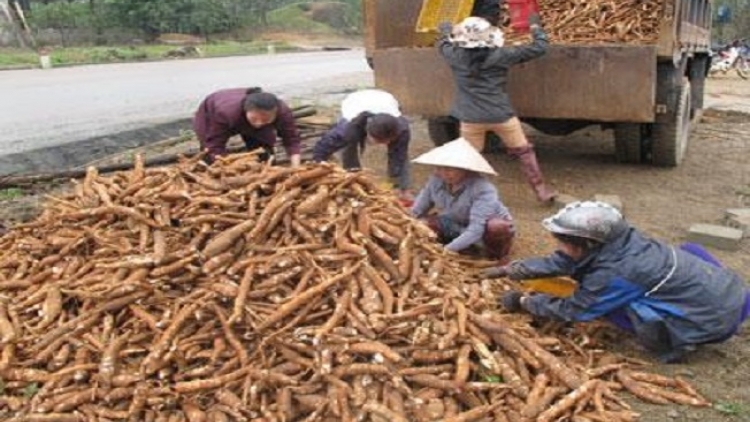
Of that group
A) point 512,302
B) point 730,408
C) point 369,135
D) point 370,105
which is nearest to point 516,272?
point 512,302

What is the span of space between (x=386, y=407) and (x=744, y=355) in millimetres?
1799

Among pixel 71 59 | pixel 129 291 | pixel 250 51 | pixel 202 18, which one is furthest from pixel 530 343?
pixel 202 18

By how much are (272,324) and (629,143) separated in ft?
15.0

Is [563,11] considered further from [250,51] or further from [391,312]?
[250,51]

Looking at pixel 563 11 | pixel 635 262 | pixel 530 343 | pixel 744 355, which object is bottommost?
pixel 744 355

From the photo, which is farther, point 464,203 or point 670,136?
point 670,136

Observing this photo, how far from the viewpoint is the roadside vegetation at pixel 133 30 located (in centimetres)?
2548

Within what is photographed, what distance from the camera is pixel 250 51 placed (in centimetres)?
2906

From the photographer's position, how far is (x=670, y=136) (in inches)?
247

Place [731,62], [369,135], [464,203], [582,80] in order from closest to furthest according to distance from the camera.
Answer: [464,203] < [369,135] < [582,80] < [731,62]

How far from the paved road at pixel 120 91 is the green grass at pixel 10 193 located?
5.17 ft

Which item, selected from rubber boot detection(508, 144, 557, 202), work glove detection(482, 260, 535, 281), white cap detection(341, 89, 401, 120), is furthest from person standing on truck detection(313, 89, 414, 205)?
work glove detection(482, 260, 535, 281)

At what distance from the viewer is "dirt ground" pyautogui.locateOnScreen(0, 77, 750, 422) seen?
313 cm

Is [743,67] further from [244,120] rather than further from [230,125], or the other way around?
[230,125]
